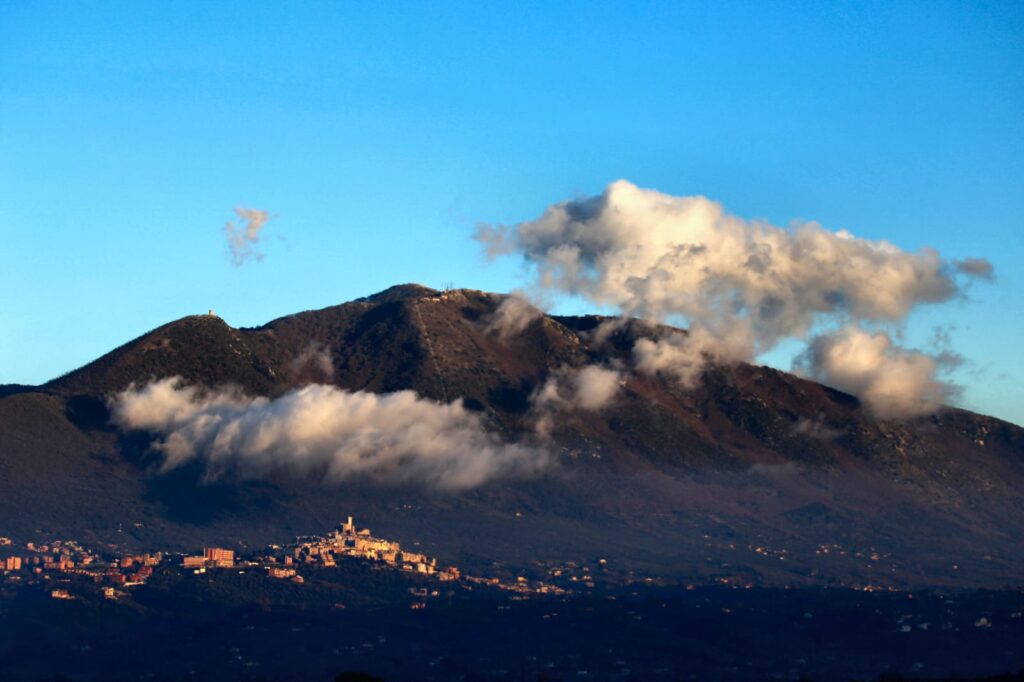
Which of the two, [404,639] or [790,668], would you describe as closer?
[790,668]

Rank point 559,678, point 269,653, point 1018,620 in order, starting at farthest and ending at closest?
point 1018,620 → point 269,653 → point 559,678

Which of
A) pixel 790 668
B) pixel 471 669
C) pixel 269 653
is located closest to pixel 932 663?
pixel 790 668

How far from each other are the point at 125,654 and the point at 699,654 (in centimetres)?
4861

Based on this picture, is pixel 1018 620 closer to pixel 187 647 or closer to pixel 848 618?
pixel 848 618

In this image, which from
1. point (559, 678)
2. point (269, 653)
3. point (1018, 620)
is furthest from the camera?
point (1018, 620)

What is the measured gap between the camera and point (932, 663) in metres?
176

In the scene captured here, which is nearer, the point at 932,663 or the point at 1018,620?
the point at 932,663

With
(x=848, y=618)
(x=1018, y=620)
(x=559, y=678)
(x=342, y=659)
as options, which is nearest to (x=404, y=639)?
(x=342, y=659)

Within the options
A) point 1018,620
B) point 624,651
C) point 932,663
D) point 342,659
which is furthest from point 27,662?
point 1018,620

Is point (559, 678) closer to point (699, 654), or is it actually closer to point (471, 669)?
point (471, 669)

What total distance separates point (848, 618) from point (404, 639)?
135 feet

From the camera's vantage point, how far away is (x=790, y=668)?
175m

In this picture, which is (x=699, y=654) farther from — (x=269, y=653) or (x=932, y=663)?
(x=269, y=653)

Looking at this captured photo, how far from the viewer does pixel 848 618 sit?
19750 centimetres
